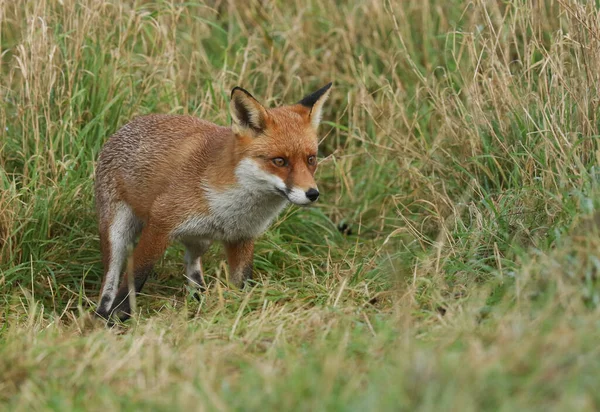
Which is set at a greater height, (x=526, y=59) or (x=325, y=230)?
(x=526, y=59)

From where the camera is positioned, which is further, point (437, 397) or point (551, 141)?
point (551, 141)

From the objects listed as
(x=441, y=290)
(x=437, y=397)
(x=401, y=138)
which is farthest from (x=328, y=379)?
(x=401, y=138)

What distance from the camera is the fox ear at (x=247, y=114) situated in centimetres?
464

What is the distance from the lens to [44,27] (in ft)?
18.4

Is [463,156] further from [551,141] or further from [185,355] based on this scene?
[185,355]

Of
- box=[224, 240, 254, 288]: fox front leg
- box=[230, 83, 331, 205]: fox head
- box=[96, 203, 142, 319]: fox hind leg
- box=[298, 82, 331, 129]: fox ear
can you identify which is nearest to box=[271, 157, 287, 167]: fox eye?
box=[230, 83, 331, 205]: fox head

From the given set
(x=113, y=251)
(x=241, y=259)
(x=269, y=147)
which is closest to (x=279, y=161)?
(x=269, y=147)

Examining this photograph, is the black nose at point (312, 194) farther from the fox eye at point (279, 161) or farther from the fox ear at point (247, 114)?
the fox ear at point (247, 114)

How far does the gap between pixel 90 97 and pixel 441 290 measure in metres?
2.96

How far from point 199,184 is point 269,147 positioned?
49cm

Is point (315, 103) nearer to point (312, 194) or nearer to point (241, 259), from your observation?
point (312, 194)

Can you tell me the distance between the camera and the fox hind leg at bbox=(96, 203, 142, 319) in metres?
5.07

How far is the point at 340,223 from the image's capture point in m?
6.12

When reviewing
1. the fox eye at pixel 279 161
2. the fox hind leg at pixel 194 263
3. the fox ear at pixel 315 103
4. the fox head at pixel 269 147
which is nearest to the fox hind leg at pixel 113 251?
the fox hind leg at pixel 194 263
